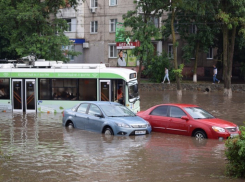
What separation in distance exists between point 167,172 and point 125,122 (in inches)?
242

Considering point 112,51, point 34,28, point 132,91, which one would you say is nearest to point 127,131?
point 132,91

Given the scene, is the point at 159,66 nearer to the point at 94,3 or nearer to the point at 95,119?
the point at 94,3

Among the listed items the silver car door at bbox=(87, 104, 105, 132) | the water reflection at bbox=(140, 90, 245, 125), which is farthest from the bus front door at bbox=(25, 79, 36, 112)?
the silver car door at bbox=(87, 104, 105, 132)

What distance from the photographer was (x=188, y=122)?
664 inches

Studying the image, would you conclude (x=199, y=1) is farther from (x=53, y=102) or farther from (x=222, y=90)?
(x=53, y=102)

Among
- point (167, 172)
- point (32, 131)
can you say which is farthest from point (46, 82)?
point (167, 172)

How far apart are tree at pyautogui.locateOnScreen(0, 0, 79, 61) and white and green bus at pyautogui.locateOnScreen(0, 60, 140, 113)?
746 centimetres

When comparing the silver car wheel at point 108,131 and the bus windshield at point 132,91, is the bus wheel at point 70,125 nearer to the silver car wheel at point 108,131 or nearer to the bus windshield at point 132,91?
the silver car wheel at point 108,131

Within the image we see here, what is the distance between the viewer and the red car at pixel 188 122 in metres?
16.1

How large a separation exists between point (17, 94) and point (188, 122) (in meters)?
13.4

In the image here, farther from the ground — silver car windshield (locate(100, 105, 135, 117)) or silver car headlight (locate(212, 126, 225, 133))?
silver car windshield (locate(100, 105, 135, 117))

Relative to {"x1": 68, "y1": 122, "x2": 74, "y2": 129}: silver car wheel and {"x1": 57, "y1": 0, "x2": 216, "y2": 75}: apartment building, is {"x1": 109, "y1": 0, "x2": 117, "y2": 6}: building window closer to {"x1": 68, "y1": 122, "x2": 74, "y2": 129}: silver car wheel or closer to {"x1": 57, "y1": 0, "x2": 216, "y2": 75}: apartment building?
{"x1": 57, "y1": 0, "x2": 216, "y2": 75}: apartment building

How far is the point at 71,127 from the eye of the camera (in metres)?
19.0

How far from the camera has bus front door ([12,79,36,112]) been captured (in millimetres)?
26438
